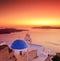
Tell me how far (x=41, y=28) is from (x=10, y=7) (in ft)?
2.53

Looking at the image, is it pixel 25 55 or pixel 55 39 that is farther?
pixel 55 39

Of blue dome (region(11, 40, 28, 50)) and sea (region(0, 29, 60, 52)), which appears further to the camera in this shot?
sea (region(0, 29, 60, 52))

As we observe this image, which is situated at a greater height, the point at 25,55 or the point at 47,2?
the point at 47,2

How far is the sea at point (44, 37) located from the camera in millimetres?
4101

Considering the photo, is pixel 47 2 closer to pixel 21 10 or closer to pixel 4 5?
pixel 21 10

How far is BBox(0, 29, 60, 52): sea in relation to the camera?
4.10m

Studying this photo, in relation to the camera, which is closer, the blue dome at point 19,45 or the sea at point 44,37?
the blue dome at point 19,45

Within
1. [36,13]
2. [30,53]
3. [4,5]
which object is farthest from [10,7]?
[30,53]

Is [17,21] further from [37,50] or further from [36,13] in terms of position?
[37,50]

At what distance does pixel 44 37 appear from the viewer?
13.7ft

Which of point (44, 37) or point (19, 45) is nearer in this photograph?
point (19, 45)

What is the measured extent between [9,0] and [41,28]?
87 cm

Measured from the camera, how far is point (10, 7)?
4133 mm

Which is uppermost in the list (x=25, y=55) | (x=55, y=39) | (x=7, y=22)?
(x=7, y=22)
